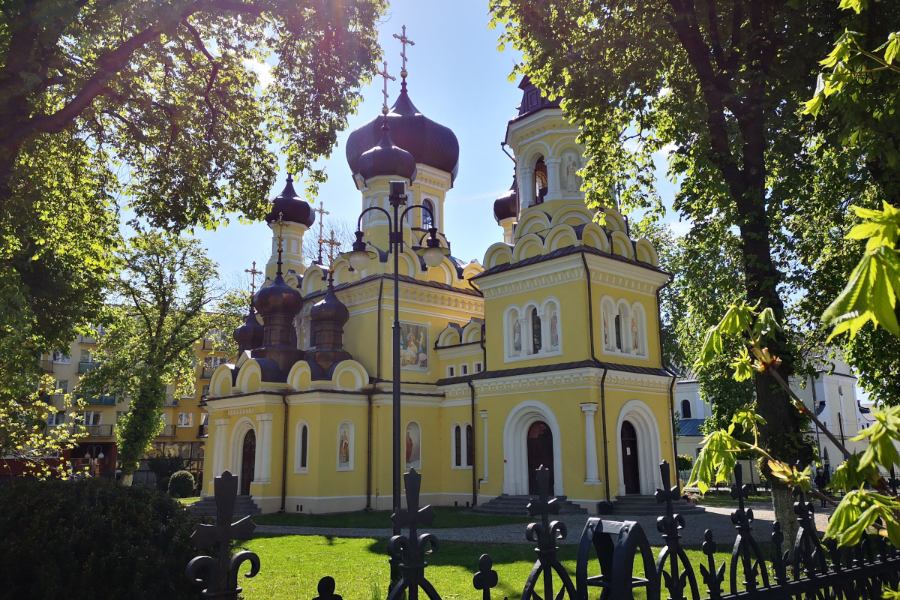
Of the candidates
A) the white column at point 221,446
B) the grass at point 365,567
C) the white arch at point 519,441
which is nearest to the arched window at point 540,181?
the white arch at point 519,441

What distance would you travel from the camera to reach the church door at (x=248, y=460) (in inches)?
938

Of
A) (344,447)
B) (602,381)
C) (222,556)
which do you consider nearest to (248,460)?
(344,447)

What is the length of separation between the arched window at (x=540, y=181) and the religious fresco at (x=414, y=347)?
614 centimetres

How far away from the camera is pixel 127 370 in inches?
1111

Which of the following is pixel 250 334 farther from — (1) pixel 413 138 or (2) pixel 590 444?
(2) pixel 590 444

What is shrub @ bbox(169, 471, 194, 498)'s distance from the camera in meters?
30.9

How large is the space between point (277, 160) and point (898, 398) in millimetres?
10659

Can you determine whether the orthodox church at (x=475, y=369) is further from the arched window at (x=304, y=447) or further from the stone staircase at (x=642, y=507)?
the stone staircase at (x=642, y=507)

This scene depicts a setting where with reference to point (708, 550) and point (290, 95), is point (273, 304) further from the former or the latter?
point (708, 550)

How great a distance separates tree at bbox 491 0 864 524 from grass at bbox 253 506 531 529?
892cm

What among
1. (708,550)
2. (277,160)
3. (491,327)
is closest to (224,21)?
(277,160)

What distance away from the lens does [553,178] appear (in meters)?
22.9

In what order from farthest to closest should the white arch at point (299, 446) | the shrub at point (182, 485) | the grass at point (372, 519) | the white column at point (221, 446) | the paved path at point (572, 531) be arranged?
the shrub at point (182, 485)
the white column at point (221, 446)
the white arch at point (299, 446)
the grass at point (372, 519)
the paved path at point (572, 531)

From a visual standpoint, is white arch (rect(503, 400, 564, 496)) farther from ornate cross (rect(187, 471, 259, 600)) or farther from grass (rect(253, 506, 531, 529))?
ornate cross (rect(187, 471, 259, 600))
